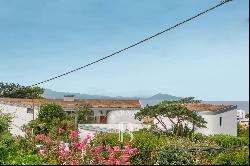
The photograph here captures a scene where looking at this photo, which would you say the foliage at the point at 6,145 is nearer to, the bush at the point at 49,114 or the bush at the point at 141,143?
the bush at the point at 141,143

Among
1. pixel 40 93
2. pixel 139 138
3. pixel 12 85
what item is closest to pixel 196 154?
pixel 139 138

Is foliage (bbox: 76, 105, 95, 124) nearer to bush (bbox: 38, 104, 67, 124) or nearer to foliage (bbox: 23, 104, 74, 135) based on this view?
foliage (bbox: 23, 104, 74, 135)

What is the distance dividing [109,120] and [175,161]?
4130 cm

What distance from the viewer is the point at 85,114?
5459cm

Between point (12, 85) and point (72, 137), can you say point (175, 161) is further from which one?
point (12, 85)

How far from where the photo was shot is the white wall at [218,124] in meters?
47.4

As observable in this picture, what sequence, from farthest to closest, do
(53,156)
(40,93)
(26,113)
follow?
(40,93) → (26,113) → (53,156)

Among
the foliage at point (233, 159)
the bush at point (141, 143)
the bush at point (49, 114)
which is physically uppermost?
the bush at point (49, 114)

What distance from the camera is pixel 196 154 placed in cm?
1833

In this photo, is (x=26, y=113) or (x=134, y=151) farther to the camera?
(x=26, y=113)

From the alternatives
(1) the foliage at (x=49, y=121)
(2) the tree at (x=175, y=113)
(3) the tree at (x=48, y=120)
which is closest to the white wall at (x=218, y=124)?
(2) the tree at (x=175, y=113)

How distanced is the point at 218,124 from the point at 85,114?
51.1 feet

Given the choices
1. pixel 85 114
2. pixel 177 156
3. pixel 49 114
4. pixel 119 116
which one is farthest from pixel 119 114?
pixel 177 156

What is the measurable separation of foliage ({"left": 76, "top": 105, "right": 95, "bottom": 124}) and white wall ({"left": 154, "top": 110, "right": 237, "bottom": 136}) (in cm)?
905
